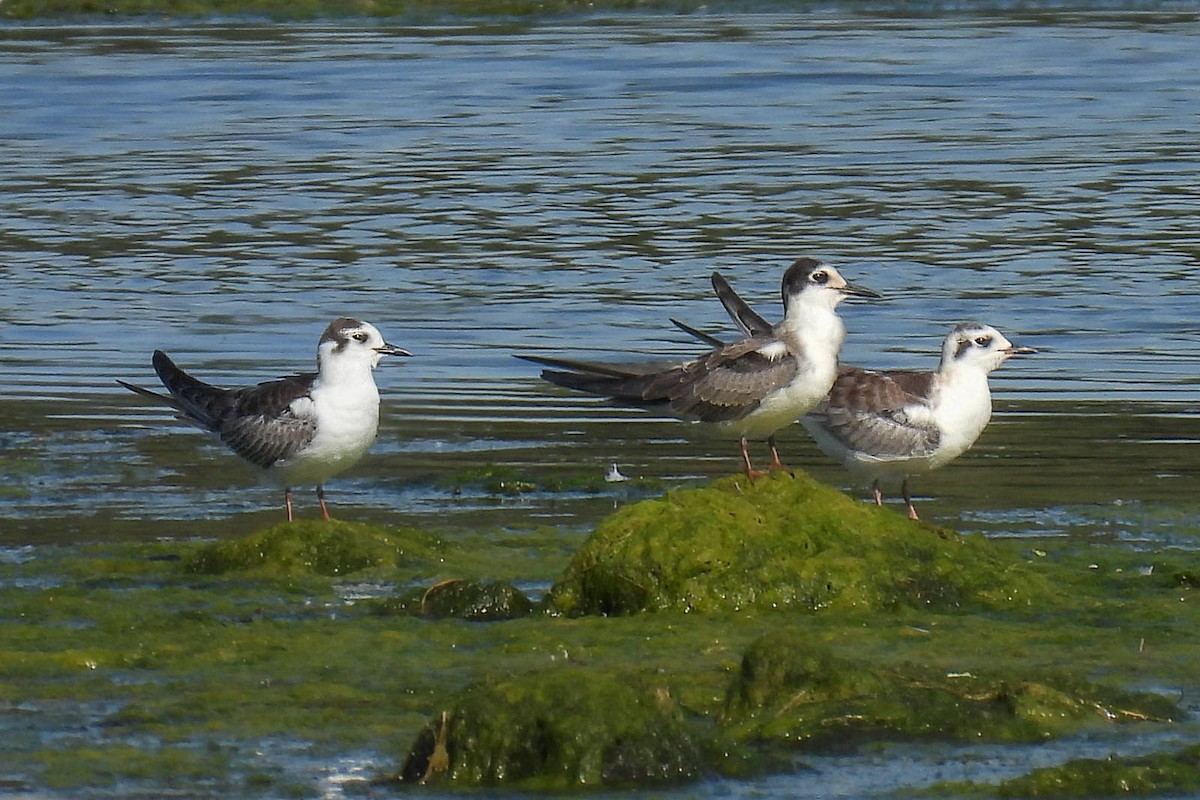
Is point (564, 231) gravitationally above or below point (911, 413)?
below

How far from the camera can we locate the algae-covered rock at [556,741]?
19.5 ft

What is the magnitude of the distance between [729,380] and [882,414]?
63 centimetres

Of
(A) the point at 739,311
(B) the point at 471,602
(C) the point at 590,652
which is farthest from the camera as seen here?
(A) the point at 739,311

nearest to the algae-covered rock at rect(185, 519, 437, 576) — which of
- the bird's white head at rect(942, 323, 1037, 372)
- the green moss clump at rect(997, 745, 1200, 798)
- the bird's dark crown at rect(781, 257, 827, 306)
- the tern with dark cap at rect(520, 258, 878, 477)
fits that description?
the tern with dark cap at rect(520, 258, 878, 477)

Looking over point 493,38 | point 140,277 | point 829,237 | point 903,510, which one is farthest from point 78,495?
point 493,38

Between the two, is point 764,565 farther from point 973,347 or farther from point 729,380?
point 973,347

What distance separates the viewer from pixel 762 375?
9336 mm

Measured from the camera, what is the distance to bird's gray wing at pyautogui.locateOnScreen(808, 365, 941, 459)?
941 centimetres

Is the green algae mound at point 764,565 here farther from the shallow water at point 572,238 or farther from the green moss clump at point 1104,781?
the green moss clump at point 1104,781

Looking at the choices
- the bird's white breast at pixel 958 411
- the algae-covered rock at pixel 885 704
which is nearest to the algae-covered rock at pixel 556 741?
the algae-covered rock at pixel 885 704

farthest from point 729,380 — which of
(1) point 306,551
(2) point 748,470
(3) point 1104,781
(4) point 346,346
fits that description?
(3) point 1104,781

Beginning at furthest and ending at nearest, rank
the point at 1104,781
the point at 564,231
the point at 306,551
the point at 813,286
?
1. the point at 564,231
2. the point at 813,286
3. the point at 306,551
4. the point at 1104,781

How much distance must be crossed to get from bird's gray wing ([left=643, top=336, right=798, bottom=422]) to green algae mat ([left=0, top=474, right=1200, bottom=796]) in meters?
0.98

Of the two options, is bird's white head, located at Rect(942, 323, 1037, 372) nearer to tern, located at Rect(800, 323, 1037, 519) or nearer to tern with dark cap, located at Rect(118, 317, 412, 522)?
tern, located at Rect(800, 323, 1037, 519)
